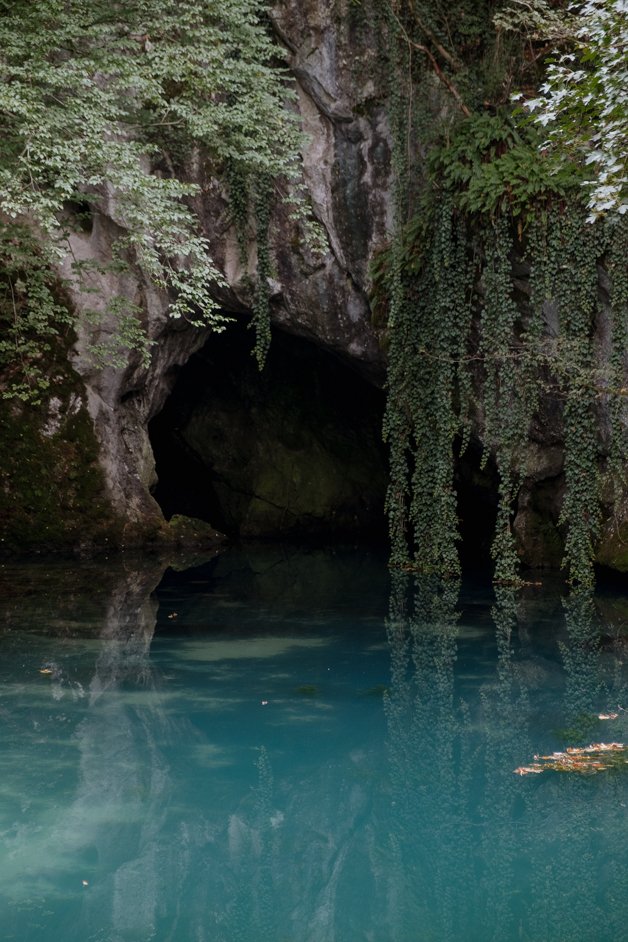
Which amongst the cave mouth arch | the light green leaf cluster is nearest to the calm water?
the light green leaf cluster

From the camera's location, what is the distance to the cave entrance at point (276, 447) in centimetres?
1888

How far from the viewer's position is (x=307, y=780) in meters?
5.12

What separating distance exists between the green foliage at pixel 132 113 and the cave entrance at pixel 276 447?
5.52 m

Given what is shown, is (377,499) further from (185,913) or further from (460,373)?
(185,913)

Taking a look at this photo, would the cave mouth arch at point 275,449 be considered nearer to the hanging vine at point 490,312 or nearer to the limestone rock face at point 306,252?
the limestone rock face at point 306,252

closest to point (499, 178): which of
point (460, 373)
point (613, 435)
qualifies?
point (460, 373)

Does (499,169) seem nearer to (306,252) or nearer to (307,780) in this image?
(306,252)

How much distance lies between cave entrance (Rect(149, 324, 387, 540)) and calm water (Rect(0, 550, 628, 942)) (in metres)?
9.55

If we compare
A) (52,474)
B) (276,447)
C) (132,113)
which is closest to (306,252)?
(132,113)

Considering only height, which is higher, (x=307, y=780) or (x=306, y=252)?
(x=306, y=252)

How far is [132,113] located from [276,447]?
8.91m

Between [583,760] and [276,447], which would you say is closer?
[583,760]

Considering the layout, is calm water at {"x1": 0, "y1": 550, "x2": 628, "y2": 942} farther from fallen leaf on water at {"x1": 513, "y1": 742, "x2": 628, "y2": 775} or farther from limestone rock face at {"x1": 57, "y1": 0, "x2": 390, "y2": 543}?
limestone rock face at {"x1": 57, "y1": 0, "x2": 390, "y2": 543}

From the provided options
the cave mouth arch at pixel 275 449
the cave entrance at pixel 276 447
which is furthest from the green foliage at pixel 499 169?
the cave entrance at pixel 276 447
